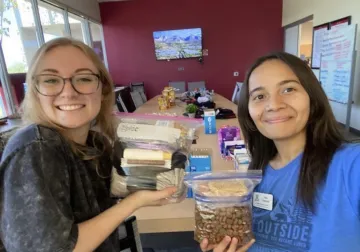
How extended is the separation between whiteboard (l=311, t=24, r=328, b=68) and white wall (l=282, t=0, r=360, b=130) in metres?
0.12

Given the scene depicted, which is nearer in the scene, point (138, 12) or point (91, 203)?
point (91, 203)

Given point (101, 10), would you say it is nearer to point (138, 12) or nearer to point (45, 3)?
point (138, 12)

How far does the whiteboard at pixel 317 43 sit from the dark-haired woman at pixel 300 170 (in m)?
4.38

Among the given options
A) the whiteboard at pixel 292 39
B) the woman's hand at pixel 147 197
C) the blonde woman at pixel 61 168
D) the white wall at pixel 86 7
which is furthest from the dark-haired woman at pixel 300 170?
A: the whiteboard at pixel 292 39

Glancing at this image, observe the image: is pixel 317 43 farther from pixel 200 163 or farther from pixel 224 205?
pixel 224 205

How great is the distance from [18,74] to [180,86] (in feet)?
13.1

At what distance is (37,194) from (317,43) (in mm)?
5395

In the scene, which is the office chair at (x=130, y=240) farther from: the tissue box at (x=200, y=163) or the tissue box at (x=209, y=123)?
the tissue box at (x=209, y=123)

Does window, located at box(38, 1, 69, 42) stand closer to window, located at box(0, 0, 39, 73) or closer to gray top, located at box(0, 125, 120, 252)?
window, located at box(0, 0, 39, 73)

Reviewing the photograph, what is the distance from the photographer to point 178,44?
6617 mm

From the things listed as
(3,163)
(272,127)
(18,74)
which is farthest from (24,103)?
(18,74)

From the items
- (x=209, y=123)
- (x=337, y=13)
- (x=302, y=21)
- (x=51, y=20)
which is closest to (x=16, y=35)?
(x=51, y=20)

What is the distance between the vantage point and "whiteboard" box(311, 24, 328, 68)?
14.8ft

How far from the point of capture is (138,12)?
6.58 m
